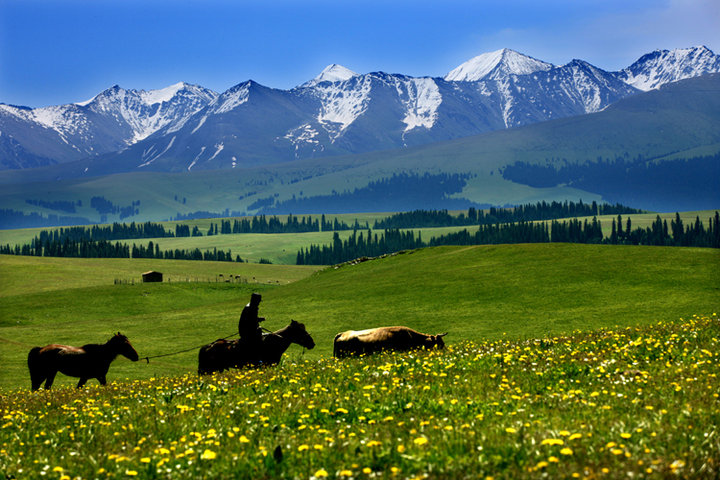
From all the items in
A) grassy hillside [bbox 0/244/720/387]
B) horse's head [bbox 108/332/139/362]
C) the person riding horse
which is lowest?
grassy hillside [bbox 0/244/720/387]

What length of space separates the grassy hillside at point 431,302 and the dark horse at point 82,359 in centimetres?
1593

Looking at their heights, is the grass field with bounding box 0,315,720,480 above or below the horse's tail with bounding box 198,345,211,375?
above

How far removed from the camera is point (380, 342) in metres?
29.3

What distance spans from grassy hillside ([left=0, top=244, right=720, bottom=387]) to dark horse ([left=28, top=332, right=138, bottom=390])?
→ 52.3 feet

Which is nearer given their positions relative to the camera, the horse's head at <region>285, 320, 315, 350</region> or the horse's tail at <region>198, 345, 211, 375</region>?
the horse's tail at <region>198, 345, 211, 375</region>

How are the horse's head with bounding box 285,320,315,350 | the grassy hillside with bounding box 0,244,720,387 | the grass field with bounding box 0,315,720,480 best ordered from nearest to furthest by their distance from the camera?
the grass field with bounding box 0,315,720,480
the horse's head with bounding box 285,320,315,350
the grassy hillside with bounding box 0,244,720,387

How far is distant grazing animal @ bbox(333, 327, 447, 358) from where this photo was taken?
29.2m

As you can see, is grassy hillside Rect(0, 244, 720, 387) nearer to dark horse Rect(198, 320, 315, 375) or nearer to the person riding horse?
dark horse Rect(198, 320, 315, 375)

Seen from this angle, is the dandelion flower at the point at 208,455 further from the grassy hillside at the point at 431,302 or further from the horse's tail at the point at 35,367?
the grassy hillside at the point at 431,302

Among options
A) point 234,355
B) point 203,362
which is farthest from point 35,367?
point 234,355

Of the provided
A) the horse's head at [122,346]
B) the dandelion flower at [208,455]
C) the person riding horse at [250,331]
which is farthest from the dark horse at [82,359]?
the dandelion flower at [208,455]

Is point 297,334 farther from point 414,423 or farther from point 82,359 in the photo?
point 414,423

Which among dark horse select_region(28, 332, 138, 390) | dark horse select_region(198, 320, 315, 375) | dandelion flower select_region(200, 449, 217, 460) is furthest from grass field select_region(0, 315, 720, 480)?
dark horse select_region(28, 332, 138, 390)

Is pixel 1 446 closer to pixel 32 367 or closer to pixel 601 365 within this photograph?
pixel 601 365
